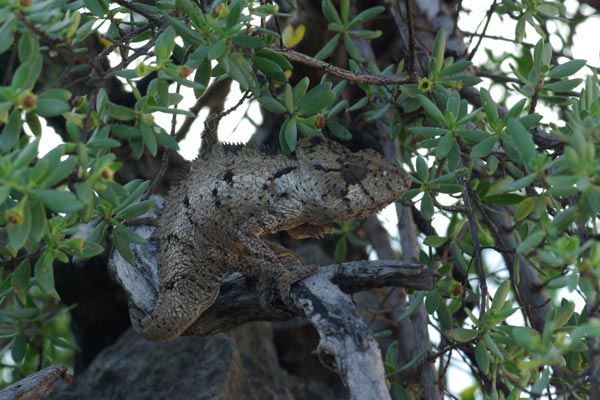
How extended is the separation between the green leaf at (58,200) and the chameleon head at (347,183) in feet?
2.71

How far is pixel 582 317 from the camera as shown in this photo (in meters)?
2.14

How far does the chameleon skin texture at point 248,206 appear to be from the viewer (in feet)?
7.55

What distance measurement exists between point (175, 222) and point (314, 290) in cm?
49

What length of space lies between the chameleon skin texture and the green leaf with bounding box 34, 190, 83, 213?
717 mm

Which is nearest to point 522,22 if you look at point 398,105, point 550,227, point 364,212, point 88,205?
point 398,105

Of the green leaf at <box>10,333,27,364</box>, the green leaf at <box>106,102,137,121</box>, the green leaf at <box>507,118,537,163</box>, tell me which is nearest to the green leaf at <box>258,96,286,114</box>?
the green leaf at <box>106,102,137,121</box>

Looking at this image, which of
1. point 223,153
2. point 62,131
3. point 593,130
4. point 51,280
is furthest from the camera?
point 62,131

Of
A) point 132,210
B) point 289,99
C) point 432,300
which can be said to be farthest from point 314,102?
point 432,300

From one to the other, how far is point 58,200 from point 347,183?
2.97 ft

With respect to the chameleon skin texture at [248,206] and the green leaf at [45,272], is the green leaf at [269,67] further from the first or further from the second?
the green leaf at [45,272]

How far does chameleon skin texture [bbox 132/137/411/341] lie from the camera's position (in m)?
2.30

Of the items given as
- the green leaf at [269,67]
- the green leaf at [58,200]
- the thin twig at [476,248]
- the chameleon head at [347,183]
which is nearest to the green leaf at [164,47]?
the green leaf at [269,67]

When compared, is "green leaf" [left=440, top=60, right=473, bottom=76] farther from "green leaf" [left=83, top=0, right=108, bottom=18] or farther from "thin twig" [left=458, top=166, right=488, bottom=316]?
"green leaf" [left=83, top=0, right=108, bottom=18]

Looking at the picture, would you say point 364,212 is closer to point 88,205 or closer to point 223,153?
point 223,153
